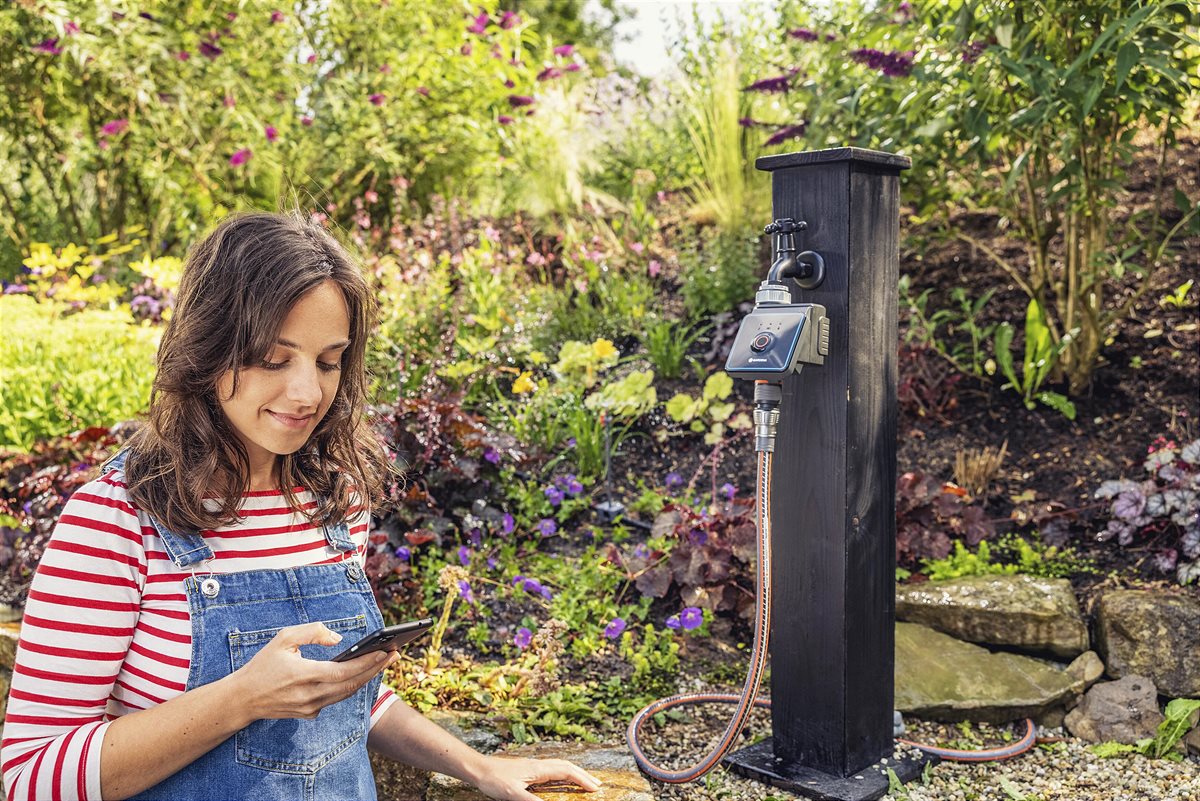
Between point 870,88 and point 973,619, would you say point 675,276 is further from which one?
point 973,619

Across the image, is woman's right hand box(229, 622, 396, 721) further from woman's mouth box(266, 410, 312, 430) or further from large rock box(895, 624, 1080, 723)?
large rock box(895, 624, 1080, 723)

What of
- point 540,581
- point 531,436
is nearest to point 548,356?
point 531,436

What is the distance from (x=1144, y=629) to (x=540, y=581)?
164 centimetres

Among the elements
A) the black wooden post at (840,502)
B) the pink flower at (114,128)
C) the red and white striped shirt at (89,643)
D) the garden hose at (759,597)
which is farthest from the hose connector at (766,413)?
the pink flower at (114,128)

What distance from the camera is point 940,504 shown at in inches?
122

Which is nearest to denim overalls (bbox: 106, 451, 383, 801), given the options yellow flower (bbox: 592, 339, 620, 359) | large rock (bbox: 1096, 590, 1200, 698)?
large rock (bbox: 1096, 590, 1200, 698)

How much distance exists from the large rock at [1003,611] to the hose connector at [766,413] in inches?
41.3

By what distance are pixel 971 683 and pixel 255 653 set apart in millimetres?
2014

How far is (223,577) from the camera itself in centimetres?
137

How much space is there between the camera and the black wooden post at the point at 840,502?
221 cm

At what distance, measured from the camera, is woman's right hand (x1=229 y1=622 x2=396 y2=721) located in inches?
48.3

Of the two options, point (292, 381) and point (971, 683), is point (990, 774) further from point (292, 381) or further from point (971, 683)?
point (292, 381)

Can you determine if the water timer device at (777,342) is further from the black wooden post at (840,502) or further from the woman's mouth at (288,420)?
the woman's mouth at (288,420)

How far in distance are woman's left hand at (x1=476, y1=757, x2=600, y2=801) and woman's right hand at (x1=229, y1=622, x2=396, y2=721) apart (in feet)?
1.46
